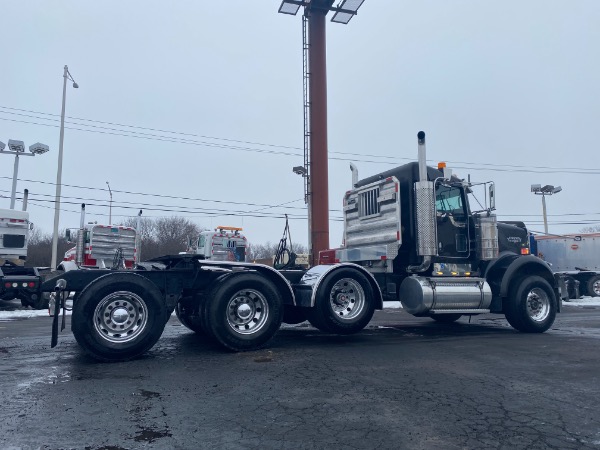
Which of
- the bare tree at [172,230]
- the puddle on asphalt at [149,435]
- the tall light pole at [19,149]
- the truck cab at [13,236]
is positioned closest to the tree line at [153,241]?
the bare tree at [172,230]

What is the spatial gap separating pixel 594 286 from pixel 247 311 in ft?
77.7

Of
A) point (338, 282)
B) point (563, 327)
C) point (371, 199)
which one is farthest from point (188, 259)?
point (563, 327)

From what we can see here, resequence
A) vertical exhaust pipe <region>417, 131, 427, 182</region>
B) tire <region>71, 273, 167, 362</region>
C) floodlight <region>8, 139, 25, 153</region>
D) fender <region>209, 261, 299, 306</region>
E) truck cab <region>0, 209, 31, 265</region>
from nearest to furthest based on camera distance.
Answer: tire <region>71, 273, 167, 362</region> → fender <region>209, 261, 299, 306</region> → vertical exhaust pipe <region>417, 131, 427, 182</region> → truck cab <region>0, 209, 31, 265</region> → floodlight <region>8, 139, 25, 153</region>

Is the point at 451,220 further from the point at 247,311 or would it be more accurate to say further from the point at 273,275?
the point at 247,311

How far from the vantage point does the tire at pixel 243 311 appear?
7.59 metres

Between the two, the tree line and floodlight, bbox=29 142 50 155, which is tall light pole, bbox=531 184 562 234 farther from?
floodlight, bbox=29 142 50 155

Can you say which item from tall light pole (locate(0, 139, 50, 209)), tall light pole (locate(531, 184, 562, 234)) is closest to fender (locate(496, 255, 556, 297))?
tall light pole (locate(0, 139, 50, 209))

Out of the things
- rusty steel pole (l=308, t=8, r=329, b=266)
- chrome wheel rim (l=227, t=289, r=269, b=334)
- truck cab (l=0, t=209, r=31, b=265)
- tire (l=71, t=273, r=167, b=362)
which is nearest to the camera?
tire (l=71, t=273, r=167, b=362)

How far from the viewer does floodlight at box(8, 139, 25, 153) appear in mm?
28797

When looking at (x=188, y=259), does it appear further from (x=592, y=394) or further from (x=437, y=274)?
(x=592, y=394)

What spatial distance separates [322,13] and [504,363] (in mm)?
19454

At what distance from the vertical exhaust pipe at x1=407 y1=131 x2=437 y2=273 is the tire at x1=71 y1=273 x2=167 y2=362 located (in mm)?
4956

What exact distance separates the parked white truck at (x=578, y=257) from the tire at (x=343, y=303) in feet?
64.4

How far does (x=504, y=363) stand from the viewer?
7.10 m
